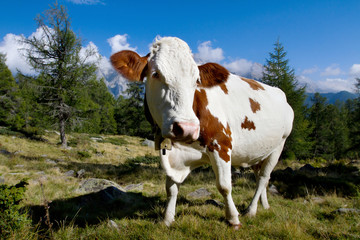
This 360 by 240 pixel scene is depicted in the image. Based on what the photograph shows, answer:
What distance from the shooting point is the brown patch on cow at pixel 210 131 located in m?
2.87

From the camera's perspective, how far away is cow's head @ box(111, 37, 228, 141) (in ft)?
7.22

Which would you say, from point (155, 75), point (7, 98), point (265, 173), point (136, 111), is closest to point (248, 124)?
point (265, 173)

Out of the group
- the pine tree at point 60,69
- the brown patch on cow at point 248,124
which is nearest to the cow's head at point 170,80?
the brown patch on cow at point 248,124

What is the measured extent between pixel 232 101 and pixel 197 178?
16.1ft

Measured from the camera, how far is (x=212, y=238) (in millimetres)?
2592

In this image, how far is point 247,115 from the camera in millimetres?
3504

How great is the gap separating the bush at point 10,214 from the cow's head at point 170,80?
232 cm

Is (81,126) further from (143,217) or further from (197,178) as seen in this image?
(143,217)

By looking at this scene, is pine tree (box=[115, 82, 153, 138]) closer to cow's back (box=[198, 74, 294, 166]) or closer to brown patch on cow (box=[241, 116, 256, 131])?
cow's back (box=[198, 74, 294, 166])

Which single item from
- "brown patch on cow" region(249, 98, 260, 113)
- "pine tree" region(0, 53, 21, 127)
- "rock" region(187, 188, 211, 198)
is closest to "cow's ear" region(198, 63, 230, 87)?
"brown patch on cow" region(249, 98, 260, 113)

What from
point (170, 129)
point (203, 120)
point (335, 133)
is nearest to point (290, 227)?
point (203, 120)

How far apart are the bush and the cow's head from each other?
232 centimetres

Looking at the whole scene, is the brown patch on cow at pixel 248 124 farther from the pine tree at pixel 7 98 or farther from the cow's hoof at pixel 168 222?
the pine tree at pixel 7 98

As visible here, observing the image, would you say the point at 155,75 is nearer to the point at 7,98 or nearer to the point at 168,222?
the point at 168,222
